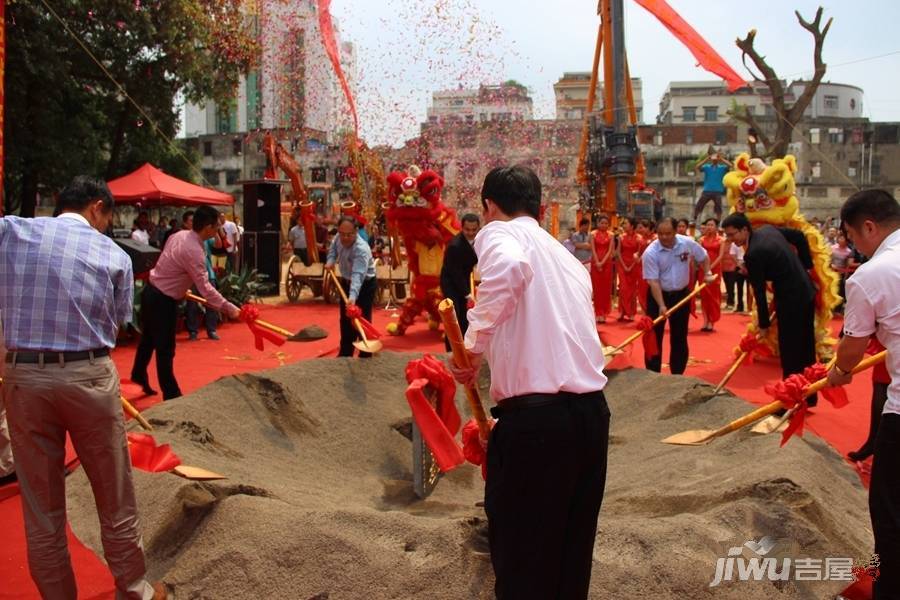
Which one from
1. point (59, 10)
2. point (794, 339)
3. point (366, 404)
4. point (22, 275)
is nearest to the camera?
point (22, 275)

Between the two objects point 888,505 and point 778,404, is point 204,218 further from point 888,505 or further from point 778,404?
point 888,505

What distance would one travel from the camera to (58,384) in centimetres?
255

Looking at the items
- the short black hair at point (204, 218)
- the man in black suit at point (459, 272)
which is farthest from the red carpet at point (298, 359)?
the short black hair at point (204, 218)

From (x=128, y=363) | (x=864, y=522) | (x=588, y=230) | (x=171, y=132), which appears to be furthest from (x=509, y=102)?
(x=864, y=522)

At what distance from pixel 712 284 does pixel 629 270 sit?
6.04 feet

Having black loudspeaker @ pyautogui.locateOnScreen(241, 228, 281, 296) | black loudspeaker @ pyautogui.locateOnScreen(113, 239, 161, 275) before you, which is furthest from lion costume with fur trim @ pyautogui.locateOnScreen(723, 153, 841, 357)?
black loudspeaker @ pyautogui.locateOnScreen(241, 228, 281, 296)

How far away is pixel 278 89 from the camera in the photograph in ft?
63.6

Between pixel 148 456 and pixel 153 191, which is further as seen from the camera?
pixel 153 191

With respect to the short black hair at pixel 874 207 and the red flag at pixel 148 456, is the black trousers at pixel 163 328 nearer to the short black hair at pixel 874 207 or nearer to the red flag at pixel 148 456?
the red flag at pixel 148 456

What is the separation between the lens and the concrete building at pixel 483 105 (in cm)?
1908

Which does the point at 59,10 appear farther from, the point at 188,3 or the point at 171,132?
the point at 171,132

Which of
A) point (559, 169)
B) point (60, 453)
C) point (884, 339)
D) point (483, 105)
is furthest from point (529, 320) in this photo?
point (559, 169)

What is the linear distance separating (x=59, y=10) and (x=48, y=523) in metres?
12.0

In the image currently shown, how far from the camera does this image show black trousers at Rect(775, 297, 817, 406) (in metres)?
5.10
